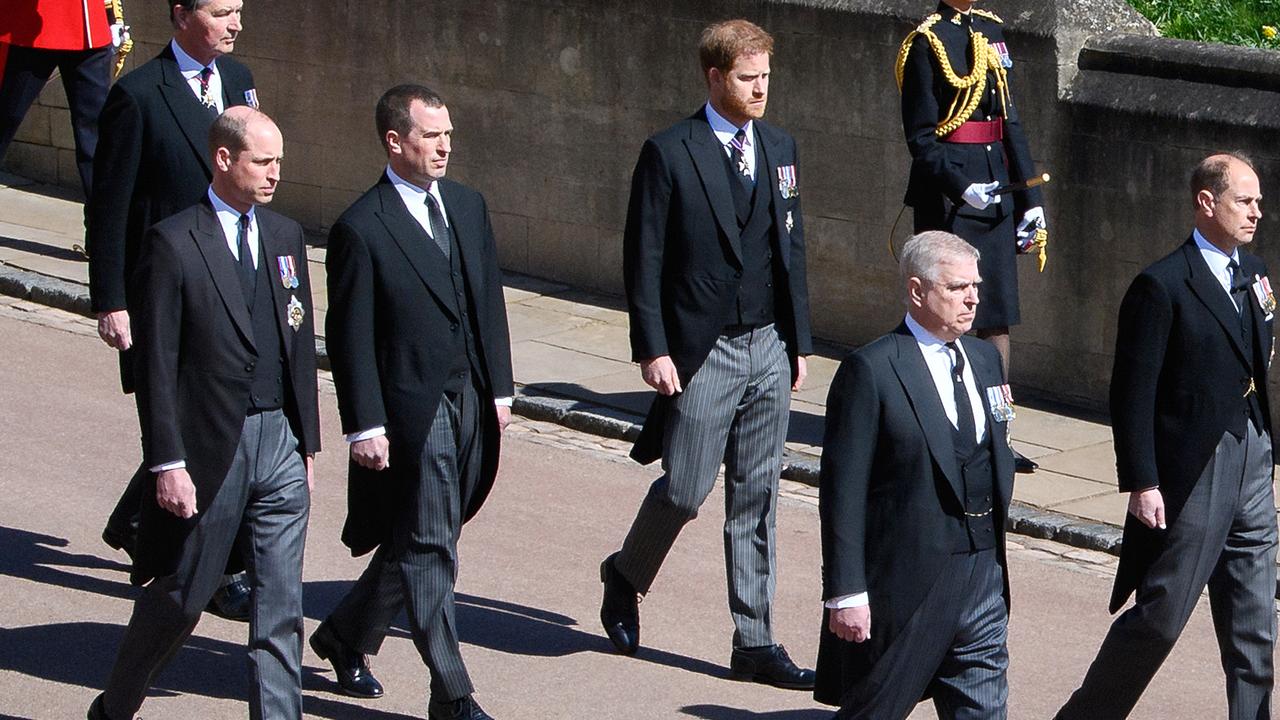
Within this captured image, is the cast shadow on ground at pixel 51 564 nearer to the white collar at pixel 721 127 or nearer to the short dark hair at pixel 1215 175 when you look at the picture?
the white collar at pixel 721 127

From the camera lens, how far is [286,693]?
6.34 metres

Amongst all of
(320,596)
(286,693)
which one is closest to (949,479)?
(286,693)

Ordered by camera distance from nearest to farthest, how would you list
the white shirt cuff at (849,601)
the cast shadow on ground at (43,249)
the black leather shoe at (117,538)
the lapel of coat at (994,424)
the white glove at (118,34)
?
the white shirt cuff at (849,601) < the lapel of coat at (994,424) < the black leather shoe at (117,538) < the white glove at (118,34) < the cast shadow on ground at (43,249)

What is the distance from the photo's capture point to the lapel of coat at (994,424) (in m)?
5.71

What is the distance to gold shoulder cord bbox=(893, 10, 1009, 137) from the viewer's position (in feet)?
30.6

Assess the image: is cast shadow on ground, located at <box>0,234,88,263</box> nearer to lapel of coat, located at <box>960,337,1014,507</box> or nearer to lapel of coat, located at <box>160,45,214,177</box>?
lapel of coat, located at <box>160,45,214,177</box>

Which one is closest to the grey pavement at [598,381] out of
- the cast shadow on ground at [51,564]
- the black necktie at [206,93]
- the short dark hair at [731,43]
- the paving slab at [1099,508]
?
the paving slab at [1099,508]

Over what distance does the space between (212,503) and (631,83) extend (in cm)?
624

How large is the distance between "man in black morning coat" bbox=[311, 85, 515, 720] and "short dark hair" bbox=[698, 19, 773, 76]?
41.0 inches

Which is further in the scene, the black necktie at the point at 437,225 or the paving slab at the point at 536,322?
the paving slab at the point at 536,322

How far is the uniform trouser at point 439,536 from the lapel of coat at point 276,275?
1.74ft

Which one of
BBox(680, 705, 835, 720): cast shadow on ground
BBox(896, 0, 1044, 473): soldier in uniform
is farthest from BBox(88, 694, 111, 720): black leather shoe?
BBox(896, 0, 1044, 473): soldier in uniform

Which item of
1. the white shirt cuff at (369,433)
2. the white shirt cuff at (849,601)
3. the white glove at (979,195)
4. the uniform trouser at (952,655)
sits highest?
the white glove at (979,195)

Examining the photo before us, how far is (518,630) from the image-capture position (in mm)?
7809
